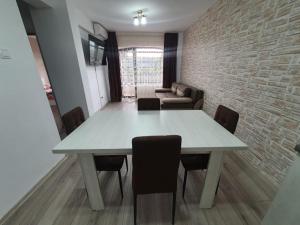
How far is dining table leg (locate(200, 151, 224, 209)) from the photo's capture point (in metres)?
1.20

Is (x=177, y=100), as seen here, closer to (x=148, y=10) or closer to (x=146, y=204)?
(x=148, y=10)

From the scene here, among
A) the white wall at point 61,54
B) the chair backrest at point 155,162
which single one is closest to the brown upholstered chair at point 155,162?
the chair backrest at point 155,162

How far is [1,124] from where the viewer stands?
1315 millimetres

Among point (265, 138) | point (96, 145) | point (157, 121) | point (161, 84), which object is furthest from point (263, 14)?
point (161, 84)

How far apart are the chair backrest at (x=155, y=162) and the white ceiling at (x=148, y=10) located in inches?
116

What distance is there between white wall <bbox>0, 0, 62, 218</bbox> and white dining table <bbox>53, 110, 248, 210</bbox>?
706 millimetres

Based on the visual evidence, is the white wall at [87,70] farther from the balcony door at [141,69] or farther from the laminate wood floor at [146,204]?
Answer: the laminate wood floor at [146,204]

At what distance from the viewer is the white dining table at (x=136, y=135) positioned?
1.09 metres

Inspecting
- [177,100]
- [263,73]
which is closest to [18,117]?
[263,73]

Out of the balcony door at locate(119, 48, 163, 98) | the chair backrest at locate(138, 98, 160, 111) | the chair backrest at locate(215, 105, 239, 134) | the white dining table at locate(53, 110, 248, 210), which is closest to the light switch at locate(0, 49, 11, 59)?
the white dining table at locate(53, 110, 248, 210)

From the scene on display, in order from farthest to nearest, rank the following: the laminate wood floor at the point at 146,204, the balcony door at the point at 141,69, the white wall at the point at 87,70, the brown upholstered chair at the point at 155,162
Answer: the balcony door at the point at 141,69
the white wall at the point at 87,70
the laminate wood floor at the point at 146,204
the brown upholstered chair at the point at 155,162

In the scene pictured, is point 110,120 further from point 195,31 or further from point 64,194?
point 195,31

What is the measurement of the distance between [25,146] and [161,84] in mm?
4967

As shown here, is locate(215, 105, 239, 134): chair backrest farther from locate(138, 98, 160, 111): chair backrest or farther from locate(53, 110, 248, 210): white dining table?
locate(138, 98, 160, 111): chair backrest
